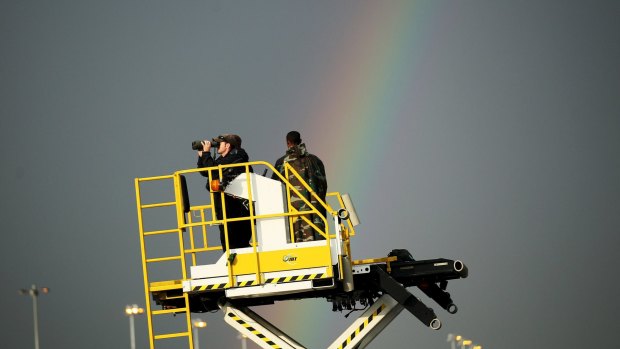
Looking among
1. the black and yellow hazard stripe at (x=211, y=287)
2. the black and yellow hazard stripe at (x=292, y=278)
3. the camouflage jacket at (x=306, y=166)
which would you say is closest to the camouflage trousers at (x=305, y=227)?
the camouflage jacket at (x=306, y=166)

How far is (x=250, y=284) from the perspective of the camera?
751 inches

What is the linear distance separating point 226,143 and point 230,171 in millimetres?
490

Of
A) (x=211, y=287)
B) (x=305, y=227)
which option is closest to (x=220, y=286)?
(x=211, y=287)

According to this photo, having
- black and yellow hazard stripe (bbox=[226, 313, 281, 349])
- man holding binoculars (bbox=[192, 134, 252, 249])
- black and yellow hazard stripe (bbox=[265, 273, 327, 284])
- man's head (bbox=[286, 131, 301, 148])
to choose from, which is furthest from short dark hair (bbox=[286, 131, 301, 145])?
black and yellow hazard stripe (bbox=[226, 313, 281, 349])

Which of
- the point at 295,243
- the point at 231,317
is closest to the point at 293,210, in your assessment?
the point at 295,243

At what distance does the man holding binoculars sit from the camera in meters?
19.8

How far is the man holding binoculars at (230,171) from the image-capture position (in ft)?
65.1

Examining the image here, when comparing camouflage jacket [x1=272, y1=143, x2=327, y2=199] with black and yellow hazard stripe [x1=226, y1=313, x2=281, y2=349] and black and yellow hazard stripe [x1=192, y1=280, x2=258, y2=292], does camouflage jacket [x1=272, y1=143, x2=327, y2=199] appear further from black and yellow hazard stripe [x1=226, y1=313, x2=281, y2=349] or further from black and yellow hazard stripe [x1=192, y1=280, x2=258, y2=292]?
black and yellow hazard stripe [x1=226, y1=313, x2=281, y2=349]

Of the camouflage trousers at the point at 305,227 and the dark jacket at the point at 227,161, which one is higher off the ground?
the dark jacket at the point at 227,161

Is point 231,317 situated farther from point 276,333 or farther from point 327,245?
point 327,245

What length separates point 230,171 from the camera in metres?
19.9

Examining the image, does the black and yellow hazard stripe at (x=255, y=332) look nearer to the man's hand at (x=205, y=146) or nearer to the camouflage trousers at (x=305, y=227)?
the camouflage trousers at (x=305, y=227)

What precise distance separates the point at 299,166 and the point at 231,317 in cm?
265

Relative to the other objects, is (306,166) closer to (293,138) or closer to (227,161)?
(293,138)
